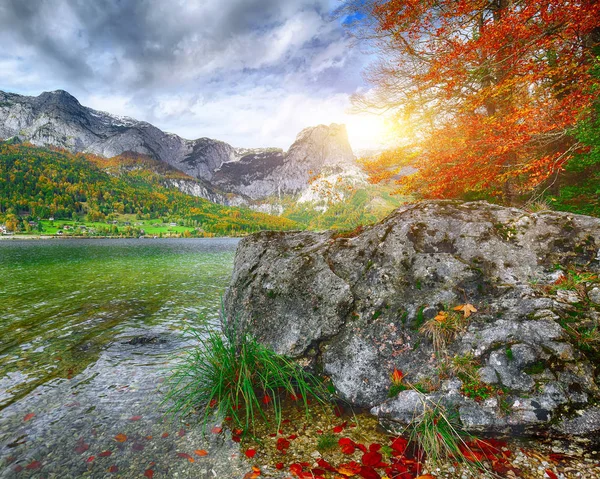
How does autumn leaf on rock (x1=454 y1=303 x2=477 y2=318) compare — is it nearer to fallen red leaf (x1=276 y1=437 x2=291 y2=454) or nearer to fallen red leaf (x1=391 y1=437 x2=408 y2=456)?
fallen red leaf (x1=391 y1=437 x2=408 y2=456)

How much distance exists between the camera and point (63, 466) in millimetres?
4395

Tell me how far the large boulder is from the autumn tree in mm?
5223

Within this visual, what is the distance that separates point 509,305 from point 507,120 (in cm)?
787

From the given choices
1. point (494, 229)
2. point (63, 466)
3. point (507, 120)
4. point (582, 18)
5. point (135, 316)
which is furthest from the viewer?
point (135, 316)

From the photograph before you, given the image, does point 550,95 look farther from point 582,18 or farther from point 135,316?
point 135,316


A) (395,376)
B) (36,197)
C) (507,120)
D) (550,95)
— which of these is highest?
(36,197)

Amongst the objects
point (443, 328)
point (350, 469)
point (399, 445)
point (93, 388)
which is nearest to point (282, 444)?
point (350, 469)

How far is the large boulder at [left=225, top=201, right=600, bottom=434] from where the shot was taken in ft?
14.1

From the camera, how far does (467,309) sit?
5.35m

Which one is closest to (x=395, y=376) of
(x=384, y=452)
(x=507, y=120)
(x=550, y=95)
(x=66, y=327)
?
(x=384, y=452)

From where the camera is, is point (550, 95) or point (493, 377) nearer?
point (493, 377)

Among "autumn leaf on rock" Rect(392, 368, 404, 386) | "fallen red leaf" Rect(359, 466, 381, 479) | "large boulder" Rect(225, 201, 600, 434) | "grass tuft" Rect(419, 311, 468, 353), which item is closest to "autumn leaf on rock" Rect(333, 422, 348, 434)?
"large boulder" Rect(225, 201, 600, 434)

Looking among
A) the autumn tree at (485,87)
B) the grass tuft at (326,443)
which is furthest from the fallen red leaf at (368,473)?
the autumn tree at (485,87)

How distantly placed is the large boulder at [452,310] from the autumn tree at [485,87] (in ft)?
17.1
